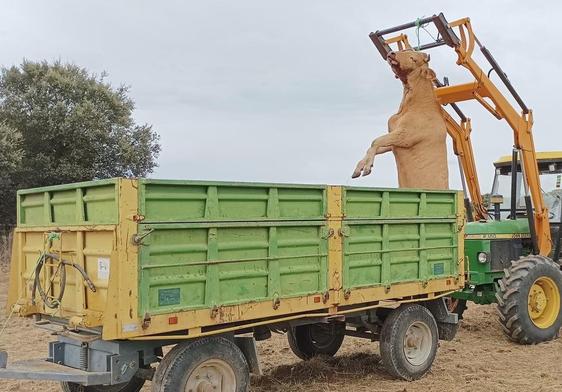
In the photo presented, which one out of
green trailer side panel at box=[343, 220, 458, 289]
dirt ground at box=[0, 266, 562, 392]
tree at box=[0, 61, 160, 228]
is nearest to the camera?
green trailer side panel at box=[343, 220, 458, 289]

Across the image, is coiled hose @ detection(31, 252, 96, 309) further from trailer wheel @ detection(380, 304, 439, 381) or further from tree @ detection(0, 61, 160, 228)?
tree @ detection(0, 61, 160, 228)

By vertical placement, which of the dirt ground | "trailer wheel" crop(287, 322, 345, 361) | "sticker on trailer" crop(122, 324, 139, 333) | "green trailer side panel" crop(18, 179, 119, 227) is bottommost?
the dirt ground

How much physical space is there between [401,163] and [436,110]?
0.89 m

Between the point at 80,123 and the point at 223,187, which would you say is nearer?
the point at 223,187

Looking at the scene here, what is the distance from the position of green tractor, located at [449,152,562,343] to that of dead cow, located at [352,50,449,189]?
1.25m

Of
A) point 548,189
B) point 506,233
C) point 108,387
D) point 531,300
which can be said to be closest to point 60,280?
point 108,387

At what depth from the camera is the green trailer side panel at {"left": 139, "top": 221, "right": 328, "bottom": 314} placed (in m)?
4.59

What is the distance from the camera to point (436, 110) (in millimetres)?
8508

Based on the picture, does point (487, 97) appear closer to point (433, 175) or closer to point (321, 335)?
point (433, 175)

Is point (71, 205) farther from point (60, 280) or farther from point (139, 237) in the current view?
point (139, 237)

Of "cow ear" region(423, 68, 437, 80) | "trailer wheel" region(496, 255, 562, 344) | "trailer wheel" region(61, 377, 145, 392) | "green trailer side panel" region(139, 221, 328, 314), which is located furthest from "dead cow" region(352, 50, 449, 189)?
"trailer wheel" region(61, 377, 145, 392)

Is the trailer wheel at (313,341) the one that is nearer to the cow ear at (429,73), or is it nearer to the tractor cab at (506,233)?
the tractor cab at (506,233)

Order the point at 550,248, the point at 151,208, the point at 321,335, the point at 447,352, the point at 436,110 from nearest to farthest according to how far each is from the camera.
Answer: the point at 151,208 < the point at 321,335 < the point at 447,352 < the point at 436,110 < the point at 550,248

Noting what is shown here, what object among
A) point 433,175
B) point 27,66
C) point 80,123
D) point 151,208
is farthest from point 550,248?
point 27,66
